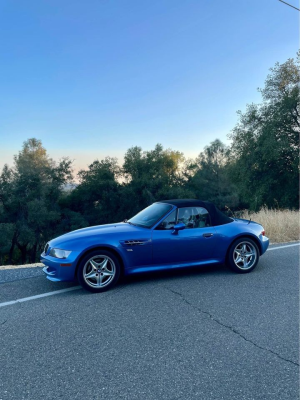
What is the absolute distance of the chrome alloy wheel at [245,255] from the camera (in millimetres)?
6078

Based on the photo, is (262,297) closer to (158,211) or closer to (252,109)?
(158,211)

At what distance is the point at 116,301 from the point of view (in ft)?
15.5

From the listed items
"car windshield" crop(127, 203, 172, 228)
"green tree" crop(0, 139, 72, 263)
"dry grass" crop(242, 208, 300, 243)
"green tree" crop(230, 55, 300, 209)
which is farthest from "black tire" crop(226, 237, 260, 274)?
"green tree" crop(0, 139, 72, 263)

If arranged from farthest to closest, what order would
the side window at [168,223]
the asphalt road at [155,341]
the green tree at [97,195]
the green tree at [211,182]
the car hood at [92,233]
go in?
the green tree at [211,182] < the green tree at [97,195] < the side window at [168,223] < the car hood at [92,233] < the asphalt road at [155,341]

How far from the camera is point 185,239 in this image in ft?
18.7

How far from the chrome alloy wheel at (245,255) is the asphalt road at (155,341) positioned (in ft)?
1.56

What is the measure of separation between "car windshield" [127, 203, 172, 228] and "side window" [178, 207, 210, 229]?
0.27m

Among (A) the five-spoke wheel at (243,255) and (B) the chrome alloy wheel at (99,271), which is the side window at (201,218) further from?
(B) the chrome alloy wheel at (99,271)

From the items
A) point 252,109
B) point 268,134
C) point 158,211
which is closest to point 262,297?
point 158,211

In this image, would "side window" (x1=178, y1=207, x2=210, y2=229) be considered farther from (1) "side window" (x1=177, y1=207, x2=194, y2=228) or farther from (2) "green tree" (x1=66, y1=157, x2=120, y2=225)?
(2) "green tree" (x1=66, y1=157, x2=120, y2=225)

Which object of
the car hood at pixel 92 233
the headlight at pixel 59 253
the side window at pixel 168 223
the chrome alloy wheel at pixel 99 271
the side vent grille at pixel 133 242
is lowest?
the chrome alloy wheel at pixel 99 271

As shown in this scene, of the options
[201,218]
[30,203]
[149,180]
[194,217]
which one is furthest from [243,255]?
[149,180]

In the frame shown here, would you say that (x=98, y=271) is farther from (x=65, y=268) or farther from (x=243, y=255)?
(x=243, y=255)

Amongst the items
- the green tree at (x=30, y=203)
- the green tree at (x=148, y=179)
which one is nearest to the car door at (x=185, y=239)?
the green tree at (x=30, y=203)
